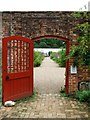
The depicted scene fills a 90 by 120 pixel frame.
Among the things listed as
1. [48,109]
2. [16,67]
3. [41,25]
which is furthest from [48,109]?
[41,25]

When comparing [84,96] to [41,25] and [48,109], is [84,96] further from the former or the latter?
[41,25]

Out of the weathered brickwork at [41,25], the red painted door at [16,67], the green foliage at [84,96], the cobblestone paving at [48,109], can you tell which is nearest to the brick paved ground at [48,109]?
the cobblestone paving at [48,109]

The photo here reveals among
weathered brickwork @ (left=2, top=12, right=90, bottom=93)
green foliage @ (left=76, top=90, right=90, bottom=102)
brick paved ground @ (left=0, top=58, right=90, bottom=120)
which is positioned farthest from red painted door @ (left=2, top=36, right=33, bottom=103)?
green foliage @ (left=76, top=90, right=90, bottom=102)

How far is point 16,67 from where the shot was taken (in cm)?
1019

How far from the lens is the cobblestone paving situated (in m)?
8.15

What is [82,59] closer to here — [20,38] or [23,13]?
[20,38]

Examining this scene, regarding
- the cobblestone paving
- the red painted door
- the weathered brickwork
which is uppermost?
the weathered brickwork

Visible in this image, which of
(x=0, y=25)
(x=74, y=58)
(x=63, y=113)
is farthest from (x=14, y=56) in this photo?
(x=63, y=113)

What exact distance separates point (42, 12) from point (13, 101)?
371cm

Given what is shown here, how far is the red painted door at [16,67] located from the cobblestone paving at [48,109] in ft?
1.69

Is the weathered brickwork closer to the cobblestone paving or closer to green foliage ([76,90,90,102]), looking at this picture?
green foliage ([76,90,90,102])

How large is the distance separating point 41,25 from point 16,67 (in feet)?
6.83

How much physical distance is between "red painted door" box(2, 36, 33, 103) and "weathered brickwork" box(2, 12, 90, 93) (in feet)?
2.13

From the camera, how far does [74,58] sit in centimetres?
1073
